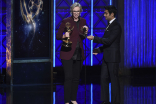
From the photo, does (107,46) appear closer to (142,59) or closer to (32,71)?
(32,71)

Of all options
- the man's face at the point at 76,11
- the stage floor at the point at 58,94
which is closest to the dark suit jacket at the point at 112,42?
the man's face at the point at 76,11

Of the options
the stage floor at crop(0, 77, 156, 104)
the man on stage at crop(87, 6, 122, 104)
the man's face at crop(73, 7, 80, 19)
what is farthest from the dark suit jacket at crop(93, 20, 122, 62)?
the stage floor at crop(0, 77, 156, 104)

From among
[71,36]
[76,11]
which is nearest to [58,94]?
[71,36]

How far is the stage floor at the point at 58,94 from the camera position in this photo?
4.15m

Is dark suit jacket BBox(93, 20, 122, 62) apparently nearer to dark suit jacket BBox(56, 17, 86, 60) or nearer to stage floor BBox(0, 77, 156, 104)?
dark suit jacket BBox(56, 17, 86, 60)

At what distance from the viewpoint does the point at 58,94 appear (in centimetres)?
476

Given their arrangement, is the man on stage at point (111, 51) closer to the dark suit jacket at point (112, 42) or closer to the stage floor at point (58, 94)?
the dark suit jacket at point (112, 42)

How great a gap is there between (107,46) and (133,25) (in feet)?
12.7

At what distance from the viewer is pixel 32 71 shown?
18.9 feet

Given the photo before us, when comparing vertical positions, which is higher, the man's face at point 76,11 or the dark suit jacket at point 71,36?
the man's face at point 76,11

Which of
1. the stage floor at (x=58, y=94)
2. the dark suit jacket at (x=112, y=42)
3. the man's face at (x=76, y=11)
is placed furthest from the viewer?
the stage floor at (x=58, y=94)

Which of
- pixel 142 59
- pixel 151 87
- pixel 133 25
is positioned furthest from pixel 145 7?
pixel 151 87

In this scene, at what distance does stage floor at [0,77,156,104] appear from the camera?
415 centimetres

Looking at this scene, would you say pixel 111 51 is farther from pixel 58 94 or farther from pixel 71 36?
pixel 58 94
